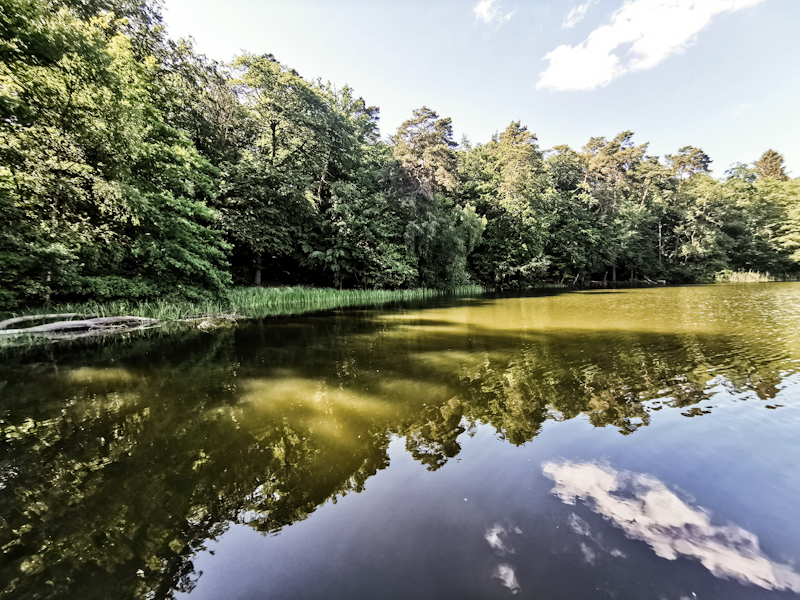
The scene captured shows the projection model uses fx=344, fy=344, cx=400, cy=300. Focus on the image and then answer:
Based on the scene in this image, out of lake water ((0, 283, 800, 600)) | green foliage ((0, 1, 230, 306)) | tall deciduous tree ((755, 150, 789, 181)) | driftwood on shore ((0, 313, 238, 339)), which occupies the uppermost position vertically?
tall deciduous tree ((755, 150, 789, 181))

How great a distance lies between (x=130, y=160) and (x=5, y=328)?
6217 mm

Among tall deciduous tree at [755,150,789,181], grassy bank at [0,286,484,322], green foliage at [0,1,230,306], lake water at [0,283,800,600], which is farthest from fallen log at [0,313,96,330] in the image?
tall deciduous tree at [755,150,789,181]

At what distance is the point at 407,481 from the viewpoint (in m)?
2.73

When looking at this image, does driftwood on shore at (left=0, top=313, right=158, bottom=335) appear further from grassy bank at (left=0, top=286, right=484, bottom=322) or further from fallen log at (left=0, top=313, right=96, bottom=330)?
grassy bank at (left=0, top=286, right=484, bottom=322)

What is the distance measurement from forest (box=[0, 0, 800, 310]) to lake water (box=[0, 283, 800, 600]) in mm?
7136

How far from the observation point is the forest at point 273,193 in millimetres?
9578

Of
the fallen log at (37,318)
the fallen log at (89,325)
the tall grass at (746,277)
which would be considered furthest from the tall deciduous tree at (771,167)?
the fallen log at (37,318)

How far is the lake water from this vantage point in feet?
6.05

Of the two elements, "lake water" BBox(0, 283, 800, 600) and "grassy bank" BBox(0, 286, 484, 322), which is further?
"grassy bank" BBox(0, 286, 484, 322)

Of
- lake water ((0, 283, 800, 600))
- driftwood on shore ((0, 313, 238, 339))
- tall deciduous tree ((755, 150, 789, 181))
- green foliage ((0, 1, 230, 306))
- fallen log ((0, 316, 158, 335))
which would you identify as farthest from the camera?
tall deciduous tree ((755, 150, 789, 181))

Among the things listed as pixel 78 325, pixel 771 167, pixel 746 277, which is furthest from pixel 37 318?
pixel 771 167

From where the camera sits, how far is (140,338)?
28.6 ft

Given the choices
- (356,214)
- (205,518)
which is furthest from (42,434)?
(356,214)

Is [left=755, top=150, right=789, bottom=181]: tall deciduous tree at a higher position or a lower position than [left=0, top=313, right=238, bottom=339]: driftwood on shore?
higher
